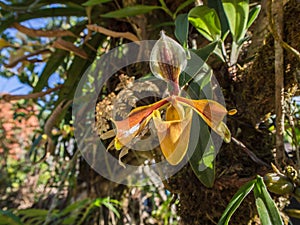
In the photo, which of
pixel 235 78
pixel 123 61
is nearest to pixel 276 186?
pixel 235 78

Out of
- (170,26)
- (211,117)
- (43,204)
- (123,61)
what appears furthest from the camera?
(43,204)

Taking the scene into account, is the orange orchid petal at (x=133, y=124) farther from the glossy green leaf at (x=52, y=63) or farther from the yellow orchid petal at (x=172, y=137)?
the glossy green leaf at (x=52, y=63)

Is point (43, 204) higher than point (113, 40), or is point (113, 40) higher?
point (113, 40)

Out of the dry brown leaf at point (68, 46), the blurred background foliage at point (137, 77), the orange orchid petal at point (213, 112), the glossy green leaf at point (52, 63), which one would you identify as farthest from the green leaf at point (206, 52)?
the glossy green leaf at point (52, 63)

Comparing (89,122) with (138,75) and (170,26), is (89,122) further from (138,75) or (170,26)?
(170,26)

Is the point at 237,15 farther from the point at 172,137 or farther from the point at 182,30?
the point at 172,137

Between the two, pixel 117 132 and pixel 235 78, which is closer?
pixel 117 132
